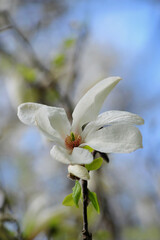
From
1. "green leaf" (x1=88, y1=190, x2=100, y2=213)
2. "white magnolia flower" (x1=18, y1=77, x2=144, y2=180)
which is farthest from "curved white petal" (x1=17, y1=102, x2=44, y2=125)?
"green leaf" (x1=88, y1=190, x2=100, y2=213)

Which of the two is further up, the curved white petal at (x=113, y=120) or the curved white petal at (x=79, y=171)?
the curved white petal at (x=113, y=120)

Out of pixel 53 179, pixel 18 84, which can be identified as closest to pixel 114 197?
pixel 53 179

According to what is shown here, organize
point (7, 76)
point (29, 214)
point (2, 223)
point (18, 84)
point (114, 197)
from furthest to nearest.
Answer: point (114, 197), point (7, 76), point (18, 84), point (29, 214), point (2, 223)

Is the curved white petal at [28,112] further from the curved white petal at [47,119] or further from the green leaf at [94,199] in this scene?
the green leaf at [94,199]

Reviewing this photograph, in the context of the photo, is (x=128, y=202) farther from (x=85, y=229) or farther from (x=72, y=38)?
(x=85, y=229)

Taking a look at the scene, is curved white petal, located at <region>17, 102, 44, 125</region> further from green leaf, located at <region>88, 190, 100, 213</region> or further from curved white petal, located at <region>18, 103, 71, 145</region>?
green leaf, located at <region>88, 190, 100, 213</region>

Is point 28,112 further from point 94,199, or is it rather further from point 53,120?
point 94,199

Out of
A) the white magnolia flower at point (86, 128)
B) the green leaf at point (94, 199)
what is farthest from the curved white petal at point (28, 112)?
the green leaf at point (94, 199)

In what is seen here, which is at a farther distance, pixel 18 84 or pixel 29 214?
pixel 18 84
